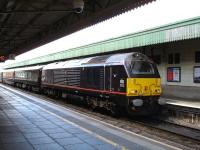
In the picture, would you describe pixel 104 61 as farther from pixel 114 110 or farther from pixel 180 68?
pixel 180 68

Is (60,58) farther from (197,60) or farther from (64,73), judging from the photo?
(197,60)

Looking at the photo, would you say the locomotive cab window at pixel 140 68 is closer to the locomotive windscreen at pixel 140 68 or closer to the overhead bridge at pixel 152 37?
the locomotive windscreen at pixel 140 68

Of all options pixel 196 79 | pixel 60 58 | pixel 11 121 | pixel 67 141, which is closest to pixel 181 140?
pixel 67 141

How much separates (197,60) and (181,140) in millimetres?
9945

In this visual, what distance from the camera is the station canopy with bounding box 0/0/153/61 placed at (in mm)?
13750

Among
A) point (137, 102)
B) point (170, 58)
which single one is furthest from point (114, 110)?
point (170, 58)

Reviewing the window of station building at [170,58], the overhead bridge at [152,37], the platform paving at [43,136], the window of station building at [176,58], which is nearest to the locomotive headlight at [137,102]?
the platform paving at [43,136]

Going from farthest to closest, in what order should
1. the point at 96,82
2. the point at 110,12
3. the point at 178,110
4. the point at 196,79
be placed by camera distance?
the point at 196,79 → the point at 96,82 → the point at 178,110 → the point at 110,12

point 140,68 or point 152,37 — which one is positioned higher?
point 152,37

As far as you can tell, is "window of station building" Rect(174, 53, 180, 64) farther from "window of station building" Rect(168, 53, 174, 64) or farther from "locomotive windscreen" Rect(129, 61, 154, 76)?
"locomotive windscreen" Rect(129, 61, 154, 76)

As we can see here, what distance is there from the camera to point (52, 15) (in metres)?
18.6

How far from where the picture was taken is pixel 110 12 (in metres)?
15.0

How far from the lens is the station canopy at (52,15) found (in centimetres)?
1375

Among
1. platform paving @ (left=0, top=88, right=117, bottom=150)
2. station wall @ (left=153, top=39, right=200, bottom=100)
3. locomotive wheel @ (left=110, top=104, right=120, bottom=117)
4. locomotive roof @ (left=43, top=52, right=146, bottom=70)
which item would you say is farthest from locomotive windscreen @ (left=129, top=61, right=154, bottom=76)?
station wall @ (left=153, top=39, right=200, bottom=100)
